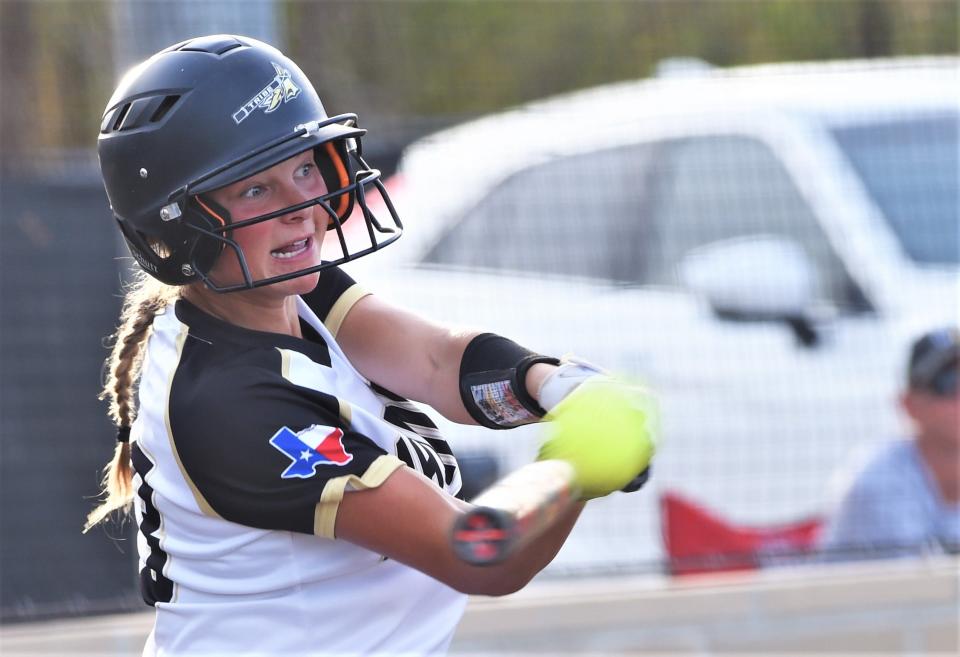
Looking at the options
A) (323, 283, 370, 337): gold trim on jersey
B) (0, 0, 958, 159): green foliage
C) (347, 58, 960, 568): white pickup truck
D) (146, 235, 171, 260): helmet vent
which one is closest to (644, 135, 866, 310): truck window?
(347, 58, 960, 568): white pickup truck

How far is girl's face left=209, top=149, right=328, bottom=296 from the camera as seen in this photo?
2.22 meters

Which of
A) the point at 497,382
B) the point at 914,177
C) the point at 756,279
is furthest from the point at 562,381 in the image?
the point at 914,177

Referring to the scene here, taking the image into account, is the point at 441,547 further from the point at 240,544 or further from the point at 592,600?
the point at 592,600

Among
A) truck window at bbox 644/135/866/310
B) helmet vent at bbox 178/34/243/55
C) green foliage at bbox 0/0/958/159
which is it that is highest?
helmet vent at bbox 178/34/243/55

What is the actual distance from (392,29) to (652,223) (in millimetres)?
6739

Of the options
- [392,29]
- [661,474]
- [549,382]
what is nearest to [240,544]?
[549,382]

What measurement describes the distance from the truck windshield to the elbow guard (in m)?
2.84

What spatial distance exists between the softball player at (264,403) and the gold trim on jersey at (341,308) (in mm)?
91

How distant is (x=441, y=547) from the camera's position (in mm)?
1940

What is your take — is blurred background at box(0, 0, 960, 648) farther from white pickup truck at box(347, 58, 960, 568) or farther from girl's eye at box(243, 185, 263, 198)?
girl's eye at box(243, 185, 263, 198)

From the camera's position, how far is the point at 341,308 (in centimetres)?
258

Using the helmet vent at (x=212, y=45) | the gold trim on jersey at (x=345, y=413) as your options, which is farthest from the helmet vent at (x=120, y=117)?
the gold trim on jersey at (x=345, y=413)

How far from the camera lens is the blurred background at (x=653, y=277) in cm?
434

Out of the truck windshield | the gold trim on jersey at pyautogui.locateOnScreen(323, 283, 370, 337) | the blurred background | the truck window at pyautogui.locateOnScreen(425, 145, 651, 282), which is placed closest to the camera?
the gold trim on jersey at pyautogui.locateOnScreen(323, 283, 370, 337)
